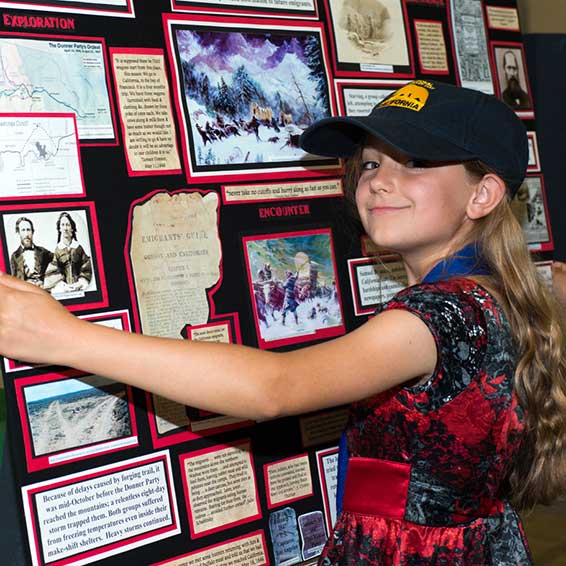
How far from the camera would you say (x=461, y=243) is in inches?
58.1

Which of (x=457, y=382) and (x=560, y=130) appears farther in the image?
(x=560, y=130)

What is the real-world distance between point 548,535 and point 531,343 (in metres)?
2.20

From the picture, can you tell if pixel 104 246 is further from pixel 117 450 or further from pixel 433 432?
pixel 433 432

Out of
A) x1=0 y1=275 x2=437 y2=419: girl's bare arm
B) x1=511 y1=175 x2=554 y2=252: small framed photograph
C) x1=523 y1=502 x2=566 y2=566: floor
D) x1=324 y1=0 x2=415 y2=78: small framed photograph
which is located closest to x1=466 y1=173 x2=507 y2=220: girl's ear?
x1=0 y1=275 x2=437 y2=419: girl's bare arm

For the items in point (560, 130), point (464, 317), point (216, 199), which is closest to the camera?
point (464, 317)

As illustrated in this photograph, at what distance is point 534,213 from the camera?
2137 mm

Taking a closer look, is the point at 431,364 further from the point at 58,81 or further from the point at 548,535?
the point at 548,535

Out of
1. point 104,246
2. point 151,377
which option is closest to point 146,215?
point 104,246

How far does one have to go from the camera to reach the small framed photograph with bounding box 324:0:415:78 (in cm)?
174

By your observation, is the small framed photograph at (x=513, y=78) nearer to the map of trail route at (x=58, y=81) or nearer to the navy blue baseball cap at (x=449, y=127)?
the navy blue baseball cap at (x=449, y=127)

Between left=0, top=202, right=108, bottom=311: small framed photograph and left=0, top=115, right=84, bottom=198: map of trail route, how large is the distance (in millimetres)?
27

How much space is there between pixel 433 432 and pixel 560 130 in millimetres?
1344

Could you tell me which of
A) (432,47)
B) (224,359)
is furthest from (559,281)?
(224,359)

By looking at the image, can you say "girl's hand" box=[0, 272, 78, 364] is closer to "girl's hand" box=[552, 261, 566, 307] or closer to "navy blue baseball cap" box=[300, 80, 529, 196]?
"navy blue baseball cap" box=[300, 80, 529, 196]
